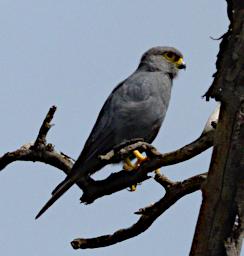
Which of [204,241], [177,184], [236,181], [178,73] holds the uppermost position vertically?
[178,73]

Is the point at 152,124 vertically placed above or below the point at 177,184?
above

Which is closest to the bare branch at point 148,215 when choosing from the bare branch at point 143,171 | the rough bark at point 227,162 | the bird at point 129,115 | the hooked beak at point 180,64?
the bare branch at point 143,171

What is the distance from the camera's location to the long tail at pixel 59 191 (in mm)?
6863

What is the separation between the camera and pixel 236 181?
185 inches

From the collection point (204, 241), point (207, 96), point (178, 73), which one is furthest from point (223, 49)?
point (178, 73)

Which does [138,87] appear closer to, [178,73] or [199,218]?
[178,73]

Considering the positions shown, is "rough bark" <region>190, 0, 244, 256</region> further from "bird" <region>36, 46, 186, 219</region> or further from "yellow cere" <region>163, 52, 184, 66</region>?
"yellow cere" <region>163, 52, 184, 66</region>

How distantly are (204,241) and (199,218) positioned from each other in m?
0.15

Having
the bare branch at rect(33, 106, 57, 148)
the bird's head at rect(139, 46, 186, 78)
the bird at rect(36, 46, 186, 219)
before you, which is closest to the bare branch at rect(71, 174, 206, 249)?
the bare branch at rect(33, 106, 57, 148)

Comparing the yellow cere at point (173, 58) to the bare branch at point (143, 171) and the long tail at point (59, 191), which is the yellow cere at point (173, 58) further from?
the bare branch at point (143, 171)

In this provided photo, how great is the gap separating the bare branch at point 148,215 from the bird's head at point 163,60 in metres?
3.33

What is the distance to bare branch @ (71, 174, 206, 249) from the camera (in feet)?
18.5

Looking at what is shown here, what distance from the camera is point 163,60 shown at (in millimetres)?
9141

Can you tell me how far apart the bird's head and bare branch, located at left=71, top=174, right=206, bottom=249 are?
10.9 ft
